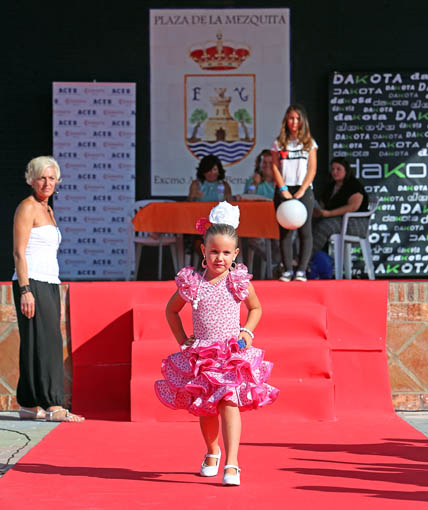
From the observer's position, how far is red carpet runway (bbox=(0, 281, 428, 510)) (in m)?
3.28

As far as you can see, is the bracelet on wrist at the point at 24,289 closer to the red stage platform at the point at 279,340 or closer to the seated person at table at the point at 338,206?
the red stage platform at the point at 279,340

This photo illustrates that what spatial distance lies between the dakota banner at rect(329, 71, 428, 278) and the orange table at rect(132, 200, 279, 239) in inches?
115

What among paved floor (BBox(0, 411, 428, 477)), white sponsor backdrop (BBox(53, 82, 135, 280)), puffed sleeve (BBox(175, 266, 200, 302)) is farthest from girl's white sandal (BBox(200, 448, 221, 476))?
white sponsor backdrop (BBox(53, 82, 135, 280))

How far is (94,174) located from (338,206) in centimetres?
343

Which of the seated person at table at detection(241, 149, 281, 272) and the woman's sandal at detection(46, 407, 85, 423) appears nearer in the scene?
the woman's sandal at detection(46, 407, 85, 423)

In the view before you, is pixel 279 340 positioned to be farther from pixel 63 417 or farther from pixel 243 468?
pixel 243 468

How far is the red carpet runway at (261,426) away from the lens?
129 inches

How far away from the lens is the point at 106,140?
1002cm

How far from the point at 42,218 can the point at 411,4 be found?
651 centimetres

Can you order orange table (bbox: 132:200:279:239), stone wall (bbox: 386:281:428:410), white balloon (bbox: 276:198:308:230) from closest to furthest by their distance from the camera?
stone wall (bbox: 386:281:428:410) < white balloon (bbox: 276:198:308:230) < orange table (bbox: 132:200:279:239)

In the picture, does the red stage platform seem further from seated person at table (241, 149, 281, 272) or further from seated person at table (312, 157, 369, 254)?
seated person at table (241, 149, 281, 272)

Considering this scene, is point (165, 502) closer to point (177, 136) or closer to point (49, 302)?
point (49, 302)

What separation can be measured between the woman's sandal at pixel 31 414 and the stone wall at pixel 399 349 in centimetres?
39

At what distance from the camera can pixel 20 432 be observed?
4.78 meters
